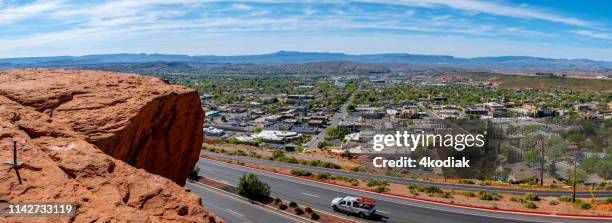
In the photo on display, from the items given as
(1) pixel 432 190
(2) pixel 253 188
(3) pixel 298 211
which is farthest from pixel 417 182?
(3) pixel 298 211

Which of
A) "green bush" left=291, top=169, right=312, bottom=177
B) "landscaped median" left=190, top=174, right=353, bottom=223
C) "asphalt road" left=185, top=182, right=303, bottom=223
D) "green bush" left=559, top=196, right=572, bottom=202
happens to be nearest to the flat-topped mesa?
"asphalt road" left=185, top=182, right=303, bottom=223

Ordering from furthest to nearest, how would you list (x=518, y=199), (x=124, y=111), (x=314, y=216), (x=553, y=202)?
(x=518, y=199) → (x=553, y=202) → (x=314, y=216) → (x=124, y=111)

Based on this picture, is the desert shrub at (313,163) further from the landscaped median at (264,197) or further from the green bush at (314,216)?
the green bush at (314,216)

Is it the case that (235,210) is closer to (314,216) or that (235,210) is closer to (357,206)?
(314,216)

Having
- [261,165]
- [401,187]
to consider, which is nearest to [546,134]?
[401,187]

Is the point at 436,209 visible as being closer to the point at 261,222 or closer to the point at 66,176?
the point at 261,222

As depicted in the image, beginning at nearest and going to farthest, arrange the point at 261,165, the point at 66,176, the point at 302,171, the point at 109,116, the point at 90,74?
the point at 66,176, the point at 109,116, the point at 90,74, the point at 302,171, the point at 261,165

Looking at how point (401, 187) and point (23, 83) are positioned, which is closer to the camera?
point (23, 83)
